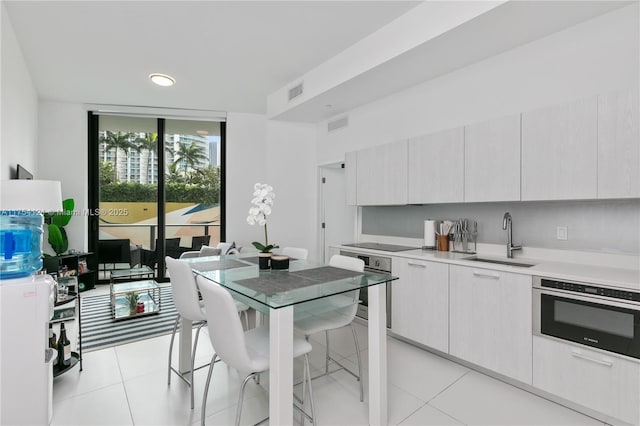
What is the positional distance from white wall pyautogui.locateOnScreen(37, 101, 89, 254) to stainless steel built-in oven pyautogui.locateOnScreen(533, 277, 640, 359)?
6.01 meters

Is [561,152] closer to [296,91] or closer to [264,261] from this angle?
[264,261]

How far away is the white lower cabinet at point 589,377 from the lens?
179cm

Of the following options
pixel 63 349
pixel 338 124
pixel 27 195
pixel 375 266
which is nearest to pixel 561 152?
pixel 375 266

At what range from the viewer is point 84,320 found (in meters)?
3.70

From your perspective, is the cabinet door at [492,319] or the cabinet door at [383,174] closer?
the cabinet door at [492,319]

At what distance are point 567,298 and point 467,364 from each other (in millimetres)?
995

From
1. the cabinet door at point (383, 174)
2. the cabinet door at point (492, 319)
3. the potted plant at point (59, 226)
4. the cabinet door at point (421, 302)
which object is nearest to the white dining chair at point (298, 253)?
the cabinet door at point (421, 302)

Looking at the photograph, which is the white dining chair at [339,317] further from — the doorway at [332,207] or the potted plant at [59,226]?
the potted plant at [59,226]

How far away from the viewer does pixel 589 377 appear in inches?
75.6

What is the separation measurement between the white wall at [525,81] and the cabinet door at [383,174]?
337 mm

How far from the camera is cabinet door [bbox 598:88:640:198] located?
76.0 inches

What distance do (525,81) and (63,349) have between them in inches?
164

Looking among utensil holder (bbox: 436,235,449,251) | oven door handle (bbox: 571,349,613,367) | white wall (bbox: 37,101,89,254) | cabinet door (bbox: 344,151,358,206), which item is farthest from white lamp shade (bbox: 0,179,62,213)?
oven door handle (bbox: 571,349,613,367)

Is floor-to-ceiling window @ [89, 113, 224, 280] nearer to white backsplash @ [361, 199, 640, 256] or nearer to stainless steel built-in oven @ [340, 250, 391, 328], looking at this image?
stainless steel built-in oven @ [340, 250, 391, 328]
